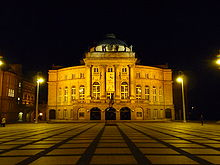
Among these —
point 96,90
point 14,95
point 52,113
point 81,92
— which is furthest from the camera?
point 52,113

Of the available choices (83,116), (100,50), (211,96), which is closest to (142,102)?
(83,116)

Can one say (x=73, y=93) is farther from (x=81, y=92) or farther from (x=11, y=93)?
(x=11, y=93)

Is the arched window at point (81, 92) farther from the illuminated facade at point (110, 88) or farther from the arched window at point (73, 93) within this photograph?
the arched window at point (73, 93)

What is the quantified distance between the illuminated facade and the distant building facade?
32.3 ft

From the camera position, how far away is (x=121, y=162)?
9.45 m

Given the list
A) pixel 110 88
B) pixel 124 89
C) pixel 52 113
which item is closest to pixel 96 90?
pixel 110 88

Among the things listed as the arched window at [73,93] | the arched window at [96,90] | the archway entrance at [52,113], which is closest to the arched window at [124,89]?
the arched window at [96,90]

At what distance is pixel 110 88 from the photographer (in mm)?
72375

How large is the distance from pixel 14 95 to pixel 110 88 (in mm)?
32703

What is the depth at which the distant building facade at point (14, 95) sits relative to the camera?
69.7 meters

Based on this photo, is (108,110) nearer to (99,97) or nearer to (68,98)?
(99,97)

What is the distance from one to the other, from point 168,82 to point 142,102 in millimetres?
21759

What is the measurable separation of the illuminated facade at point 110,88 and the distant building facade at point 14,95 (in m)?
9.84

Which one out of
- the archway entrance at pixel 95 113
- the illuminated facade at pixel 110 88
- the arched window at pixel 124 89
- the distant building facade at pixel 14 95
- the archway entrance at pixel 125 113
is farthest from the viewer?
the arched window at pixel 124 89
